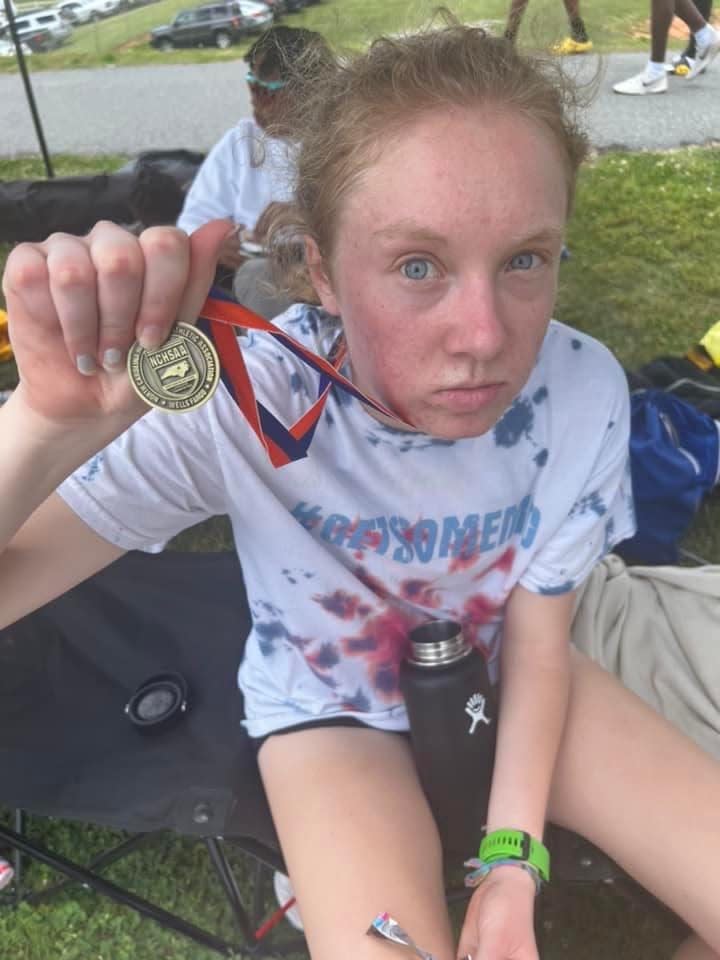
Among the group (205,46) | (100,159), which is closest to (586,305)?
(205,46)

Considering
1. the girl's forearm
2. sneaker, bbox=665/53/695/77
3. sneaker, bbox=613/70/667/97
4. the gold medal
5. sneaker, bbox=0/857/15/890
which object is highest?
the gold medal

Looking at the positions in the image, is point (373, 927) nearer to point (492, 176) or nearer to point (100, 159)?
point (492, 176)

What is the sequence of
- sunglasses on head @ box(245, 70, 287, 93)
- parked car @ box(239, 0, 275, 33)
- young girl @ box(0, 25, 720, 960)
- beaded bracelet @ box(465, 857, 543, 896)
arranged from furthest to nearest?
sunglasses on head @ box(245, 70, 287, 93)
parked car @ box(239, 0, 275, 33)
beaded bracelet @ box(465, 857, 543, 896)
young girl @ box(0, 25, 720, 960)

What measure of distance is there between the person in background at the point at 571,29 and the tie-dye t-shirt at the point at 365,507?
40 cm

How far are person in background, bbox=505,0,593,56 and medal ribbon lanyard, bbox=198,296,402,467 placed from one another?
0.51 metres

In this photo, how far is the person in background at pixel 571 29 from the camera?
1.29 metres

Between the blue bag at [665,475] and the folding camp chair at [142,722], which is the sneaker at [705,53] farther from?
the folding camp chair at [142,722]

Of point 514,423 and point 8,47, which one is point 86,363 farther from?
point 8,47

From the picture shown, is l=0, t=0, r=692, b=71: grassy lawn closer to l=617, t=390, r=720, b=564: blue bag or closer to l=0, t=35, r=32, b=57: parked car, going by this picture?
l=0, t=35, r=32, b=57: parked car

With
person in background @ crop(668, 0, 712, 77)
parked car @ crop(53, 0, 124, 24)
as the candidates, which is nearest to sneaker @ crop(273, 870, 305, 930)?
parked car @ crop(53, 0, 124, 24)

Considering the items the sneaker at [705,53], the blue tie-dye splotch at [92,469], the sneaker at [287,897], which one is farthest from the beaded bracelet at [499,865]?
the sneaker at [705,53]

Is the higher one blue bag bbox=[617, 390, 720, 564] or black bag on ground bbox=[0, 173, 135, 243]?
black bag on ground bbox=[0, 173, 135, 243]

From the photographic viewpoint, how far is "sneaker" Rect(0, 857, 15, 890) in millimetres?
1836

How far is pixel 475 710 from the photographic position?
4.25ft
